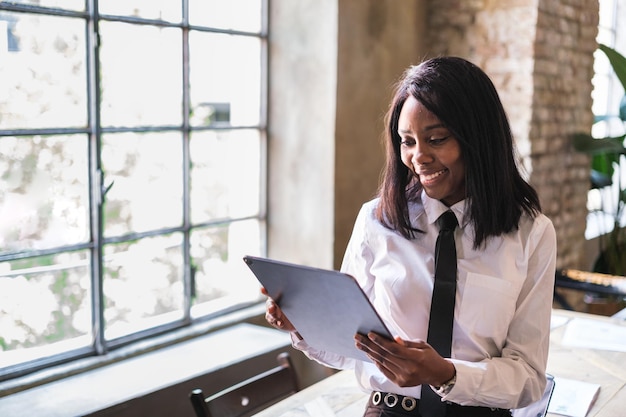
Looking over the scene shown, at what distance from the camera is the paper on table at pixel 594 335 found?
2736 millimetres

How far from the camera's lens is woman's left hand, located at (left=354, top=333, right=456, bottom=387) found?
1527mm

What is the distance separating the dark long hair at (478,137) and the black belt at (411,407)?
0.38 metres

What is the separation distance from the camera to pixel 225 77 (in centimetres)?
357

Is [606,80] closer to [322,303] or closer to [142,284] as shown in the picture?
[142,284]

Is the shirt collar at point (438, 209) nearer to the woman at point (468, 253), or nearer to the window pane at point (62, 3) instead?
the woman at point (468, 253)

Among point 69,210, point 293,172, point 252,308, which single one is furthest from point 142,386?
point 293,172

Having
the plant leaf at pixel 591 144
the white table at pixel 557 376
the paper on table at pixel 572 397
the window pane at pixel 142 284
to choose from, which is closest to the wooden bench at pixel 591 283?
the white table at pixel 557 376

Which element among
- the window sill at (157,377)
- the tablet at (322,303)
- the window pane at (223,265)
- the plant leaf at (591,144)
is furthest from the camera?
the plant leaf at (591,144)

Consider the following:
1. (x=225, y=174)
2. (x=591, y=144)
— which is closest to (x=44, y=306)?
(x=225, y=174)

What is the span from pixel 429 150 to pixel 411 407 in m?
0.60

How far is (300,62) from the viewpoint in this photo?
3693 mm

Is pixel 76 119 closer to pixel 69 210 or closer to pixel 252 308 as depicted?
pixel 69 210

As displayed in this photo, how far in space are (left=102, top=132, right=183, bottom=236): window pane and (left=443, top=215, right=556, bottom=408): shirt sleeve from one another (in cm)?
189

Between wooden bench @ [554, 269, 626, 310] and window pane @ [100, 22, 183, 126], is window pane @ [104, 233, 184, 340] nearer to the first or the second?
window pane @ [100, 22, 183, 126]
